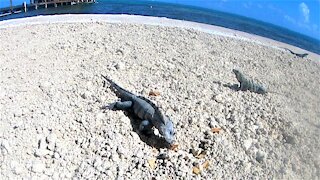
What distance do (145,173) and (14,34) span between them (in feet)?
23.2

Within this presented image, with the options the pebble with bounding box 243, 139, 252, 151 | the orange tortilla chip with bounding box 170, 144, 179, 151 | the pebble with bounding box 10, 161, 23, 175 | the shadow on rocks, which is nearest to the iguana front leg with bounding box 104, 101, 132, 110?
the shadow on rocks

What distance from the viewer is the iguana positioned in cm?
515

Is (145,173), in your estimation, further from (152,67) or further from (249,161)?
(152,67)

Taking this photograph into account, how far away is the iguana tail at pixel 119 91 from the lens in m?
6.20

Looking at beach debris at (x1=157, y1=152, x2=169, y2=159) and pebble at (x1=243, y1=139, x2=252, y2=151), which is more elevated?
pebble at (x1=243, y1=139, x2=252, y2=151)

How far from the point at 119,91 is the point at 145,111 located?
106 centimetres

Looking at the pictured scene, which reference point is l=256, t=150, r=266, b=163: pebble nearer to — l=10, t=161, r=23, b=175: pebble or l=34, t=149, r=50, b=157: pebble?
l=34, t=149, r=50, b=157: pebble

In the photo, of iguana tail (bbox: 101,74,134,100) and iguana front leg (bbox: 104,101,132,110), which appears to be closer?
iguana front leg (bbox: 104,101,132,110)

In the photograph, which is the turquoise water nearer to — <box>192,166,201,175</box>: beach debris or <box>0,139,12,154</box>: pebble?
<box>192,166,201,175</box>: beach debris

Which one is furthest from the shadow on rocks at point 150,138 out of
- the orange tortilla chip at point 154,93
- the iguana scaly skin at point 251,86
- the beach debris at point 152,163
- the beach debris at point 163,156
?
the iguana scaly skin at point 251,86

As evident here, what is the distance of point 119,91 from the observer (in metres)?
6.48

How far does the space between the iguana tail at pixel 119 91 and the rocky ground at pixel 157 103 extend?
0.12 metres

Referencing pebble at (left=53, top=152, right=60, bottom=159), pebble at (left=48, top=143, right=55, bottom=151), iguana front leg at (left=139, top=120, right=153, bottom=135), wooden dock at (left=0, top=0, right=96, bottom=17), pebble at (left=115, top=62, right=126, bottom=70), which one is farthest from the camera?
wooden dock at (left=0, top=0, right=96, bottom=17)

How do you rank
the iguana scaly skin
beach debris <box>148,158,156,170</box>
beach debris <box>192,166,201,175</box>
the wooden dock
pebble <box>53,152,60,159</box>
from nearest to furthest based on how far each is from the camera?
beach debris <box>192,166,201,175</box> → beach debris <box>148,158,156,170</box> → pebble <box>53,152,60,159</box> → the iguana scaly skin → the wooden dock
